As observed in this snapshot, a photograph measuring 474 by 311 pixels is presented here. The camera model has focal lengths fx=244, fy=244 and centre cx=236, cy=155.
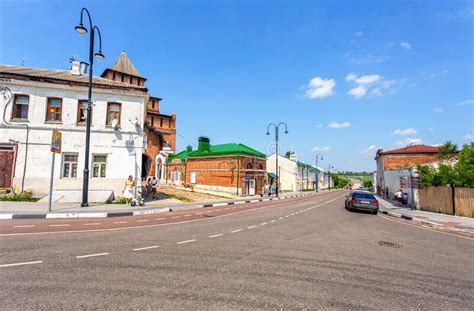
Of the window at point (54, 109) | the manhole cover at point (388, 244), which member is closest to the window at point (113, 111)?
the window at point (54, 109)

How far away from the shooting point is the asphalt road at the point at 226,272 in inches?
138

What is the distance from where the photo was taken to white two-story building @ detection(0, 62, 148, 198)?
52.3 ft

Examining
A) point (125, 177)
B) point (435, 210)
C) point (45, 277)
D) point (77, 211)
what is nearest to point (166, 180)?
point (125, 177)

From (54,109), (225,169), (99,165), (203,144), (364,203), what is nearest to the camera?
(364,203)

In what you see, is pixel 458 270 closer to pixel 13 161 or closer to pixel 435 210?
pixel 435 210

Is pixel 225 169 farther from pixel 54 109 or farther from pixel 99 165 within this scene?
pixel 54 109

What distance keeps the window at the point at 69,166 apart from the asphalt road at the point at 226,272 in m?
11.3

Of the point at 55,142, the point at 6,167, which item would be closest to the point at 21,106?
the point at 6,167

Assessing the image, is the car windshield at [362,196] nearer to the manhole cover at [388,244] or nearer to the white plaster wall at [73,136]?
the manhole cover at [388,244]

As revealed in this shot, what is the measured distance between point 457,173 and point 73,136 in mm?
26595

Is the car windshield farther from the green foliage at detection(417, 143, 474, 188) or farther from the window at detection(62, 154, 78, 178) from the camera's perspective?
the window at detection(62, 154, 78, 178)

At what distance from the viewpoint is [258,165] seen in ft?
112

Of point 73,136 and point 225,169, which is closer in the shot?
point 73,136

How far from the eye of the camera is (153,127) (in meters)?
42.5
